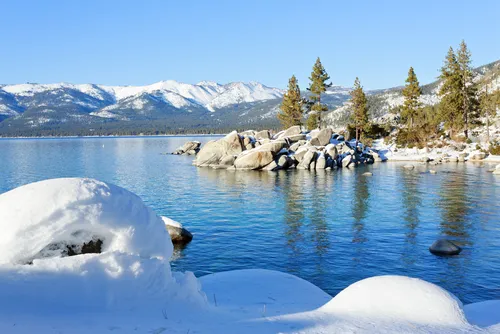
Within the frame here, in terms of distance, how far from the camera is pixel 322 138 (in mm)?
66188

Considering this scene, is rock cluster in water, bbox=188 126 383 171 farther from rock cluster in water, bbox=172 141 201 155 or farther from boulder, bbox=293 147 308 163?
rock cluster in water, bbox=172 141 201 155

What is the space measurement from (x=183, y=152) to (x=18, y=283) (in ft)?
314

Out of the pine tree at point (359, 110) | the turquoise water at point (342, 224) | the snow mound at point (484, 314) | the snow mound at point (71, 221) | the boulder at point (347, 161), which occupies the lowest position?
the turquoise water at point (342, 224)

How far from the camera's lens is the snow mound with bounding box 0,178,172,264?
7.13m

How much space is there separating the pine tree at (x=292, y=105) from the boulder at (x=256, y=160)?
3545cm

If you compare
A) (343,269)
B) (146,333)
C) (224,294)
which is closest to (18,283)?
(146,333)

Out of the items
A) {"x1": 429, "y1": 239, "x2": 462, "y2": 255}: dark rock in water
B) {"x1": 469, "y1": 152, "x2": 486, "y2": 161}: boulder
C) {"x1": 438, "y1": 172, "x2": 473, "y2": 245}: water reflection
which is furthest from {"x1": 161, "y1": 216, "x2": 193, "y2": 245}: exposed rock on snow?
{"x1": 469, "y1": 152, "x2": 486, "y2": 161}: boulder

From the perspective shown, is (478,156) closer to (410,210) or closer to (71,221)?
(410,210)

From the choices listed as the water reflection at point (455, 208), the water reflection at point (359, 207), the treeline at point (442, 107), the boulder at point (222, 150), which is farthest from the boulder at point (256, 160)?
the treeline at point (442, 107)

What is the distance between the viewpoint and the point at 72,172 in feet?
193

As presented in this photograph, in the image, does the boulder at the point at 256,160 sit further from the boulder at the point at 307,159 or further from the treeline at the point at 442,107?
the treeline at the point at 442,107

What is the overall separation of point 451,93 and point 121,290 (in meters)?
85.1

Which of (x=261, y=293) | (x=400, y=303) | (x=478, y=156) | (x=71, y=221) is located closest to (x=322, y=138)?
(x=478, y=156)

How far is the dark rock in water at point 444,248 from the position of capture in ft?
58.2
